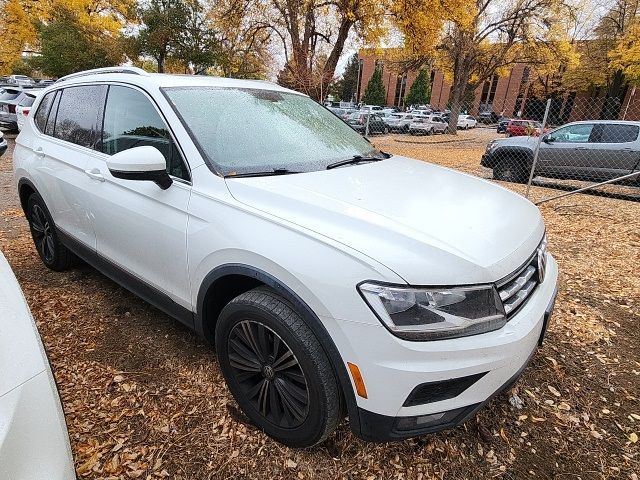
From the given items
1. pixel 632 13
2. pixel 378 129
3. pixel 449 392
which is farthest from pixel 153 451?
pixel 632 13

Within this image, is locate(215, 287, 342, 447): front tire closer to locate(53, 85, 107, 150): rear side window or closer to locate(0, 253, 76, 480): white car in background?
locate(0, 253, 76, 480): white car in background

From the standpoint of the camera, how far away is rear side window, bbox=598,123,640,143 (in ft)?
27.9

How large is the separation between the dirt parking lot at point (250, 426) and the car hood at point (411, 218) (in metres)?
1.02

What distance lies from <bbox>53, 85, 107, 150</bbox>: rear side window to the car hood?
1539mm

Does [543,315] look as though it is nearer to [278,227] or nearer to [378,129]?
[278,227]

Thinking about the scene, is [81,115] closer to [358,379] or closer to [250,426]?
[250,426]

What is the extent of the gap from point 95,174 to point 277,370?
72.0 inches

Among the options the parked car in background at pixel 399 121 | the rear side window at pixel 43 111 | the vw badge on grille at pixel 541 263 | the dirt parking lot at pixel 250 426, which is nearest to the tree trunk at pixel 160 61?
the parked car in background at pixel 399 121

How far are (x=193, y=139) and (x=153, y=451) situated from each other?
1.61 metres

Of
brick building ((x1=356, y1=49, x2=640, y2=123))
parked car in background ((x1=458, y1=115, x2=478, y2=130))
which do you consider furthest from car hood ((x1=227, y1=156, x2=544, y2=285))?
parked car in background ((x1=458, y1=115, x2=478, y2=130))

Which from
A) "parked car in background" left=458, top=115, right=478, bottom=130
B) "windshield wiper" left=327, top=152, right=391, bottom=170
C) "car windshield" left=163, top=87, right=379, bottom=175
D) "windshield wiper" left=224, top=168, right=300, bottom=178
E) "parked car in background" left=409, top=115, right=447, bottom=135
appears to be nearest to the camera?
"windshield wiper" left=224, top=168, right=300, bottom=178

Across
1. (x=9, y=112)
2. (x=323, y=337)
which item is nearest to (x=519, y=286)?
(x=323, y=337)

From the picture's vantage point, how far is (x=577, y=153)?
8.85m

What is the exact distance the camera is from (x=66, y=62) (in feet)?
68.4
